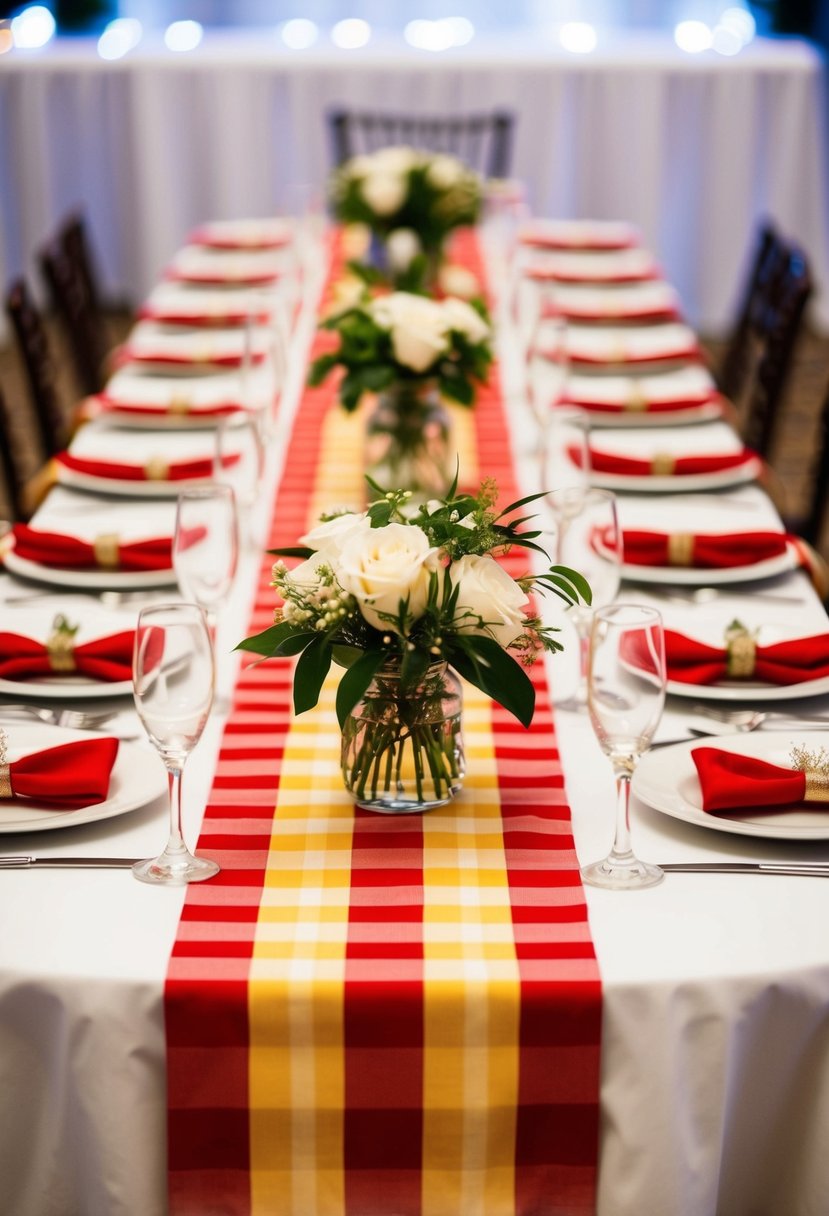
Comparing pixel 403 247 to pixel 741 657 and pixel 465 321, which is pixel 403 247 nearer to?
pixel 465 321

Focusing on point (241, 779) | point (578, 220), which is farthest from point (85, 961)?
point (578, 220)

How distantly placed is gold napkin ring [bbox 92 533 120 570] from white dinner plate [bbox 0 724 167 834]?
20.1 inches

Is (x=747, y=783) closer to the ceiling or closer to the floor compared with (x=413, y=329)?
closer to the floor

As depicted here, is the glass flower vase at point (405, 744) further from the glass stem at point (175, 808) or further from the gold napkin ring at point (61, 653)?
the gold napkin ring at point (61, 653)

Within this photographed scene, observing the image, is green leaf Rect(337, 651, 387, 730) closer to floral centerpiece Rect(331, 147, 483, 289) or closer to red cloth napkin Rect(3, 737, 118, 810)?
red cloth napkin Rect(3, 737, 118, 810)

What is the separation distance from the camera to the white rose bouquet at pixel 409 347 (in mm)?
2248

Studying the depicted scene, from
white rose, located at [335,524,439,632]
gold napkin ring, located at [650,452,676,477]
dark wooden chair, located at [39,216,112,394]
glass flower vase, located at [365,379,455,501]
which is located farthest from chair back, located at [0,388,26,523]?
white rose, located at [335,524,439,632]

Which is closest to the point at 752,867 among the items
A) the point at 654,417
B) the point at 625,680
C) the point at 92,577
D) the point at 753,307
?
the point at 625,680

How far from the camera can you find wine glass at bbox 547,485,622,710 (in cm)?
171

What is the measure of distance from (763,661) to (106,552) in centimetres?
91

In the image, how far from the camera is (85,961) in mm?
1221

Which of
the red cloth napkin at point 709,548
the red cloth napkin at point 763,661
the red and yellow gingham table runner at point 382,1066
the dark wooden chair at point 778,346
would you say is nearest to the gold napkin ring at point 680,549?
the red cloth napkin at point 709,548

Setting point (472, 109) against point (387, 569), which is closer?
point (387, 569)

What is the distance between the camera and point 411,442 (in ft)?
7.98
